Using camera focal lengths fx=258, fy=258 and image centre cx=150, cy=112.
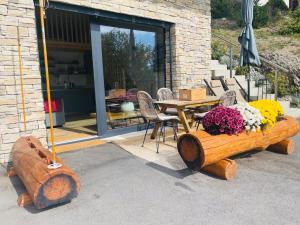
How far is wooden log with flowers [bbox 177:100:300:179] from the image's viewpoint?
9.37 feet

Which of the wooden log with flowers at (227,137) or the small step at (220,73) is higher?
the small step at (220,73)

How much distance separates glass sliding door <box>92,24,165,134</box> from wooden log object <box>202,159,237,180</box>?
274 centimetres

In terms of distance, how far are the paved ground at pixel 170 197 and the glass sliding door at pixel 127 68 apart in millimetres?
2031

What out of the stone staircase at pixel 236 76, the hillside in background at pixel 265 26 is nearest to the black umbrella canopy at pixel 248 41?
the stone staircase at pixel 236 76

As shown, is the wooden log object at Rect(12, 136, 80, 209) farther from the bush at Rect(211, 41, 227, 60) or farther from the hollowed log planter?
the bush at Rect(211, 41, 227, 60)

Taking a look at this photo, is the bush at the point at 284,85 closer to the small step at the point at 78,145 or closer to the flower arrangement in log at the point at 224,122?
the flower arrangement in log at the point at 224,122

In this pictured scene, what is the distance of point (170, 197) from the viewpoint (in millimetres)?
2639

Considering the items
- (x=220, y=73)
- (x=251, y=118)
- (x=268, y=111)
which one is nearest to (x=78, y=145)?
(x=251, y=118)

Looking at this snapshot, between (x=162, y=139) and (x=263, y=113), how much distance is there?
2.01m

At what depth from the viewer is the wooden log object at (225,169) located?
2.97 metres

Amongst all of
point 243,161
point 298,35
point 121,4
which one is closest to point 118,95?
point 121,4

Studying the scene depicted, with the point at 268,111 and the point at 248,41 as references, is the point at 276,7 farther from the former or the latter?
the point at 268,111

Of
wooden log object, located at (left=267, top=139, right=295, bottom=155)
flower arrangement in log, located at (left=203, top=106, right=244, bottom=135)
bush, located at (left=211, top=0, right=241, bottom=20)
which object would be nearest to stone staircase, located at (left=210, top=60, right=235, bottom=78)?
wooden log object, located at (left=267, top=139, right=295, bottom=155)

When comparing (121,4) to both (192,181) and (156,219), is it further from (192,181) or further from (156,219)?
(156,219)
